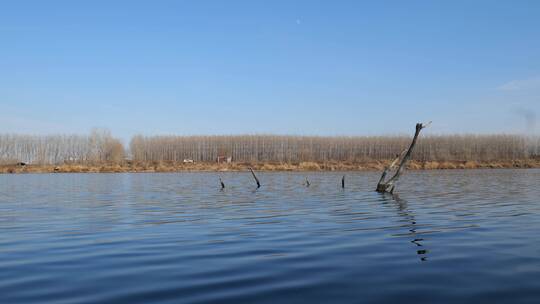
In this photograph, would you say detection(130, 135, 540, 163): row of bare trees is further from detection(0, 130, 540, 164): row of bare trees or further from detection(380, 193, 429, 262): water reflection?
detection(380, 193, 429, 262): water reflection

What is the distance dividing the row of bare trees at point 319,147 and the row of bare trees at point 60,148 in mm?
6338

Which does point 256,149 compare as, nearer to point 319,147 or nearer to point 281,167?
point 319,147

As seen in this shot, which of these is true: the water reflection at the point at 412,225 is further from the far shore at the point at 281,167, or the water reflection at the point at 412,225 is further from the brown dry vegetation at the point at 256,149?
the brown dry vegetation at the point at 256,149

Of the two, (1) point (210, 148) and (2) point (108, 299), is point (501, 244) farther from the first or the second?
(1) point (210, 148)

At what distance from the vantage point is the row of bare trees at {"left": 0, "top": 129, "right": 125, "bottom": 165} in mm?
97281

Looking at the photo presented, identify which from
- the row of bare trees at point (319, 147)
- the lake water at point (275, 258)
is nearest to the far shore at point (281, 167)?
the row of bare trees at point (319, 147)

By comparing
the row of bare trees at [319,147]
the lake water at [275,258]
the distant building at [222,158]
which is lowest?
the lake water at [275,258]

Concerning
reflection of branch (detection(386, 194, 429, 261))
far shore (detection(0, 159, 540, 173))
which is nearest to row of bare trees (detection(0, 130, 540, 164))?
far shore (detection(0, 159, 540, 173))

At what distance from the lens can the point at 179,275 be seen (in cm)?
630

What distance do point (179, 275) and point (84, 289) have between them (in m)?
1.18

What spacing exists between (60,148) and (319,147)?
53561 millimetres

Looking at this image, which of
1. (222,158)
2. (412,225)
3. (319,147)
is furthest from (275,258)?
(319,147)

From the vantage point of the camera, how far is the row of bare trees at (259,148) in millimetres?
88688

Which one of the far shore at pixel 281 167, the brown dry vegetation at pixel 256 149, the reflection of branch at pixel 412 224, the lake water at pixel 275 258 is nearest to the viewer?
the lake water at pixel 275 258
